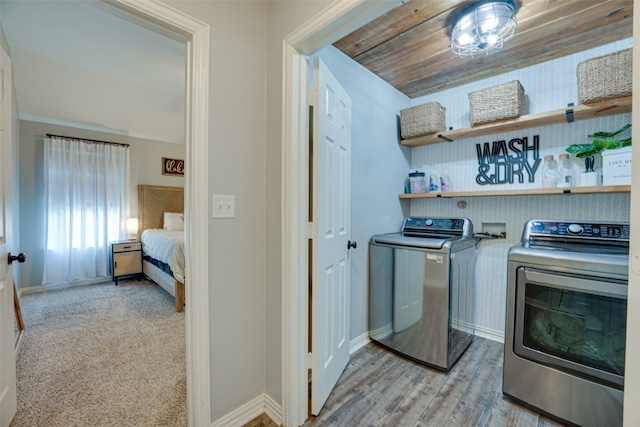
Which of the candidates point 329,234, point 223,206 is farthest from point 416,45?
point 223,206

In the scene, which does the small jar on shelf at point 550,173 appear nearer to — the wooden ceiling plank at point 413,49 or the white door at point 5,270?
the wooden ceiling plank at point 413,49

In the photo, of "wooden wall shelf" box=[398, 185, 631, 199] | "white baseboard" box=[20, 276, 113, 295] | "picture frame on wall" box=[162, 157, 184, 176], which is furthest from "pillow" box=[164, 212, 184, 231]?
"wooden wall shelf" box=[398, 185, 631, 199]

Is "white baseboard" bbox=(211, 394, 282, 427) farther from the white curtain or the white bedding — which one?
the white curtain

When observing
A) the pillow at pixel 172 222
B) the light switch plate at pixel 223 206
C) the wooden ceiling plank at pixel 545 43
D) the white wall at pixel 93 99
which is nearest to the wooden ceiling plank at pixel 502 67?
the wooden ceiling plank at pixel 545 43

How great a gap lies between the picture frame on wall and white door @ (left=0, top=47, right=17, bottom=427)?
3.77 m

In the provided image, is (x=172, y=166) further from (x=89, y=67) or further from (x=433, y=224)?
(x=433, y=224)

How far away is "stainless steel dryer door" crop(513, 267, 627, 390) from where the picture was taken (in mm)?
1290

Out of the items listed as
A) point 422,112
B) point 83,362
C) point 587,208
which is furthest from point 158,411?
point 587,208

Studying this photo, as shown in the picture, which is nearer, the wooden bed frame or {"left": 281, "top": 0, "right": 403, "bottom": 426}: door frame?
{"left": 281, "top": 0, "right": 403, "bottom": 426}: door frame

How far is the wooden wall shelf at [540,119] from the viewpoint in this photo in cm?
168

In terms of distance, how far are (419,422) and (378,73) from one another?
2563 millimetres

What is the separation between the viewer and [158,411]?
5.07 feet

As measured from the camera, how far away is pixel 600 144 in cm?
167

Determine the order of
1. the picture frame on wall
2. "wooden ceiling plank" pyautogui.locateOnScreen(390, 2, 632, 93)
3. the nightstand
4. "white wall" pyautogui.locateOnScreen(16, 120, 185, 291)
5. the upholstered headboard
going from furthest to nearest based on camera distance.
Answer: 1. the picture frame on wall
2. the upholstered headboard
3. the nightstand
4. "white wall" pyautogui.locateOnScreen(16, 120, 185, 291)
5. "wooden ceiling plank" pyautogui.locateOnScreen(390, 2, 632, 93)
